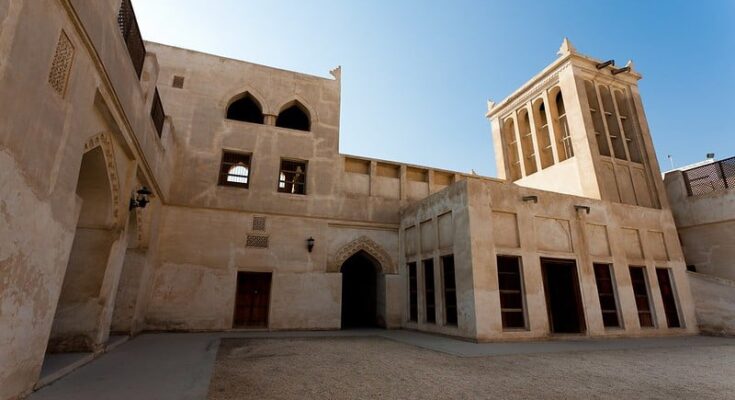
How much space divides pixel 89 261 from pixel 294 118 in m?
9.04

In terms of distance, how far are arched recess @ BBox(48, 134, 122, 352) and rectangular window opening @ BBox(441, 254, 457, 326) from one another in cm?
806

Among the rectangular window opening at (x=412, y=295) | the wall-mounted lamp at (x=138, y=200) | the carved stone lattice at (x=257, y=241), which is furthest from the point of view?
the rectangular window opening at (x=412, y=295)

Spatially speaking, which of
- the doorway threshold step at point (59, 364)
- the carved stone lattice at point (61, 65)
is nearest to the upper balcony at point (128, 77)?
the carved stone lattice at point (61, 65)

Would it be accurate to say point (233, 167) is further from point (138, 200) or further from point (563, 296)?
point (563, 296)

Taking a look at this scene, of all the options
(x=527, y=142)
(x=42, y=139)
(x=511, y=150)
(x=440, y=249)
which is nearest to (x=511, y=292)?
(x=440, y=249)

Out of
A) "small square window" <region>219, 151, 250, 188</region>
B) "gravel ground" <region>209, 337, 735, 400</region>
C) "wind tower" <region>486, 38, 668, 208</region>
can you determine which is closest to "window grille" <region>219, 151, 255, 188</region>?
"small square window" <region>219, 151, 250, 188</region>

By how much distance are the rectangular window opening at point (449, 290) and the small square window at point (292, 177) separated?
552 cm

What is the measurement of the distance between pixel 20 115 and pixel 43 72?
64 centimetres

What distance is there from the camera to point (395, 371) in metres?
5.41

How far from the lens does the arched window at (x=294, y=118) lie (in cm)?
1373

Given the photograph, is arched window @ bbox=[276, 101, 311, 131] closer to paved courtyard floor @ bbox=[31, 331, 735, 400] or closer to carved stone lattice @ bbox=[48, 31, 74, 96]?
paved courtyard floor @ bbox=[31, 331, 735, 400]

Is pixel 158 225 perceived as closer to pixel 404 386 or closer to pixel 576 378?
pixel 404 386

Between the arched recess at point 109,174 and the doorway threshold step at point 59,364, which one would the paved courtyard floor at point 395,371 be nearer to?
the doorway threshold step at point 59,364

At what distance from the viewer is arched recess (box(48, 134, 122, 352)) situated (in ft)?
20.2
